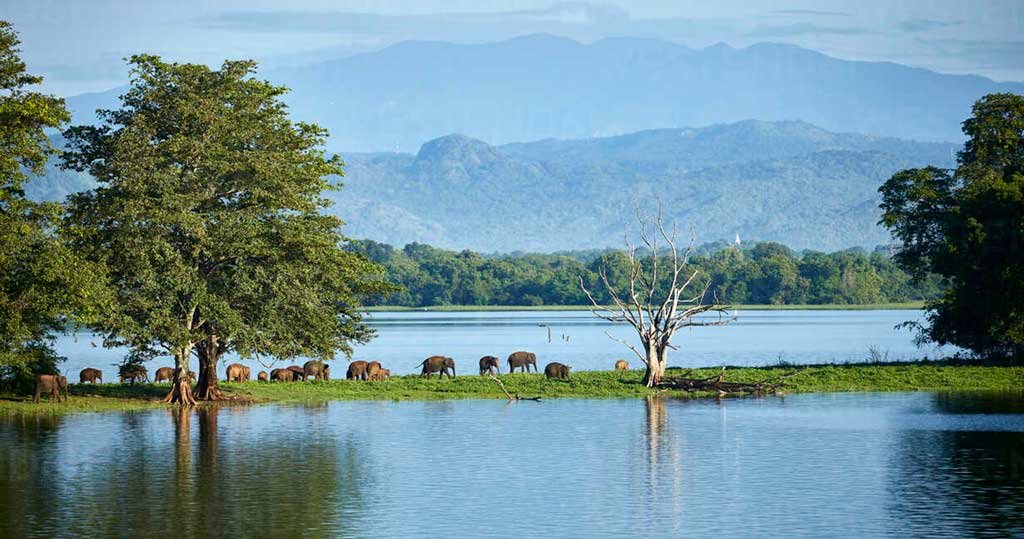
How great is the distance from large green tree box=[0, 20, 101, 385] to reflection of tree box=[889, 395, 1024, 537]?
25801 millimetres

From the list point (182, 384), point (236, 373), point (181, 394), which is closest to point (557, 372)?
point (236, 373)

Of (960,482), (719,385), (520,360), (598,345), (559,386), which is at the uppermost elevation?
(598,345)

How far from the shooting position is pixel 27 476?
107 feet

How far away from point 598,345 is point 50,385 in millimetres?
58675

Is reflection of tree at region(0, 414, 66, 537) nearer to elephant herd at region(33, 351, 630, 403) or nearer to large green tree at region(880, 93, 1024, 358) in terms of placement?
elephant herd at region(33, 351, 630, 403)

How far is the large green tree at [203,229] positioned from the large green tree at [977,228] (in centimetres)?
2634

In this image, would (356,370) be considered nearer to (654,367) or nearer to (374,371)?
(374,371)

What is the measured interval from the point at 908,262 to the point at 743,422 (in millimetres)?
26405

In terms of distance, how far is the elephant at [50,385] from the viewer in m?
49.3

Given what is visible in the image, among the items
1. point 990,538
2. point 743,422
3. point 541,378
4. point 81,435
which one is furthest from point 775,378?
point 990,538

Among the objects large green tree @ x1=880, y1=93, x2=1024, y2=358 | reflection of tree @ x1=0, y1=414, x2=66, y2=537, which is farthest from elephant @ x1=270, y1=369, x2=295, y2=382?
large green tree @ x1=880, y1=93, x2=1024, y2=358

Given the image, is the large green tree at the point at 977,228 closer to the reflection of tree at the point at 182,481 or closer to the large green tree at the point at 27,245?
the reflection of tree at the point at 182,481

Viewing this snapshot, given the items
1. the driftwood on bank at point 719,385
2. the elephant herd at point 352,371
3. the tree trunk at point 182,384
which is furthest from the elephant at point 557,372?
the tree trunk at point 182,384

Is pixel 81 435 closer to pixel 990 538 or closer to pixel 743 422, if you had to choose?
pixel 743 422
